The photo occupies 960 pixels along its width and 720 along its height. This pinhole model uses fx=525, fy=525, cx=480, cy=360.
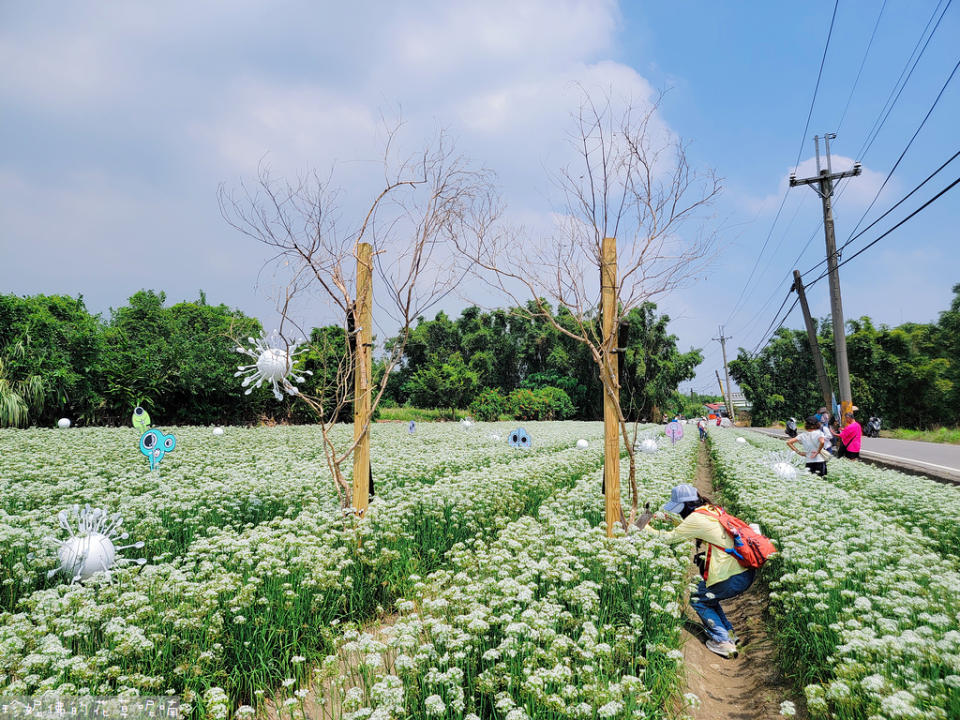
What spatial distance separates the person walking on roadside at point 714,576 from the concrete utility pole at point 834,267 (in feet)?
45.4

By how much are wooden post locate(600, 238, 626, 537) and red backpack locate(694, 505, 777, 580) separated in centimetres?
136

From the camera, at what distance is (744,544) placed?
194 inches

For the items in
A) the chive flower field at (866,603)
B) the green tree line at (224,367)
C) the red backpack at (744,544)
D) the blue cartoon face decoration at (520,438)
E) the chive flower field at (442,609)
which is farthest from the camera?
the green tree line at (224,367)

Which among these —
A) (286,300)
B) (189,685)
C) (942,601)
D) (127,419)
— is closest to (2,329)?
(127,419)

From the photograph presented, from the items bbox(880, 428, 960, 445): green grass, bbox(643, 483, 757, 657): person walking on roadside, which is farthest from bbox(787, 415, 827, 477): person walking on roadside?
bbox(880, 428, 960, 445): green grass

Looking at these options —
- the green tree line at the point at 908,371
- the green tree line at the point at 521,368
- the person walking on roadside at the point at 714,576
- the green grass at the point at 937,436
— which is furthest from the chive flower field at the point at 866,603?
the green tree line at the point at 521,368

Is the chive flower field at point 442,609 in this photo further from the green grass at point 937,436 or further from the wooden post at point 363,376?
the green grass at point 937,436

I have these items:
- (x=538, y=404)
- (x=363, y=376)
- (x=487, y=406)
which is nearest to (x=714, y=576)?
(x=363, y=376)

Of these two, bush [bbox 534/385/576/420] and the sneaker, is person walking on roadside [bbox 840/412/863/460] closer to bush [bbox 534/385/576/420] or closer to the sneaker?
the sneaker

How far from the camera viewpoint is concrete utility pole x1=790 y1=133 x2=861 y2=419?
17.1 meters

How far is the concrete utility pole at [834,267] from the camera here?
17109mm

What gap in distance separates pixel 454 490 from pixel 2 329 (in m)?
27.3

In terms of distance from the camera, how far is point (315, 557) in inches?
186

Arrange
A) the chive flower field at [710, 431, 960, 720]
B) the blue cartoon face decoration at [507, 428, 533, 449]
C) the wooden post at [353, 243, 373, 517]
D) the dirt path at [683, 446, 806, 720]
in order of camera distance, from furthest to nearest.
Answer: the blue cartoon face decoration at [507, 428, 533, 449], the wooden post at [353, 243, 373, 517], the dirt path at [683, 446, 806, 720], the chive flower field at [710, 431, 960, 720]
